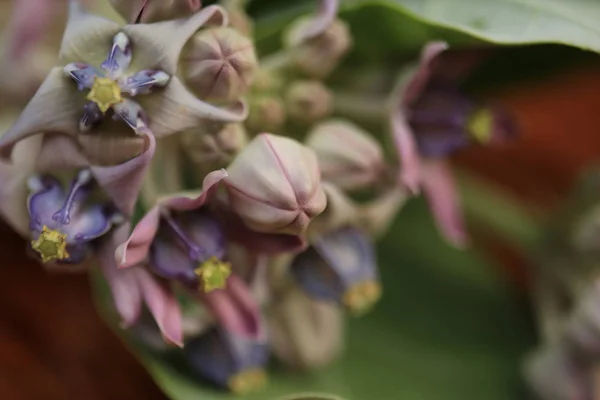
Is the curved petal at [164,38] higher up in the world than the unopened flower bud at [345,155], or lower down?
higher up

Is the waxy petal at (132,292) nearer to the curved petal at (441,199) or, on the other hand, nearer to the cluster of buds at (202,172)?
the cluster of buds at (202,172)

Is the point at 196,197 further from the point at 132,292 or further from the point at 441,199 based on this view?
the point at 441,199

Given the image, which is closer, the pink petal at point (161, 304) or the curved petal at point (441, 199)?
the pink petal at point (161, 304)

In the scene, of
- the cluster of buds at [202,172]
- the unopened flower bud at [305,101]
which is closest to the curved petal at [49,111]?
the cluster of buds at [202,172]

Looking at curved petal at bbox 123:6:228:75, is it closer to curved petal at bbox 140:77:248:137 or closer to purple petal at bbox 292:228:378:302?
curved petal at bbox 140:77:248:137

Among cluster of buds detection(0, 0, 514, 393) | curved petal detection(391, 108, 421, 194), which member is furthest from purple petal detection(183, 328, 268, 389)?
curved petal detection(391, 108, 421, 194)

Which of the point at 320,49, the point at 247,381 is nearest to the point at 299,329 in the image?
the point at 247,381
